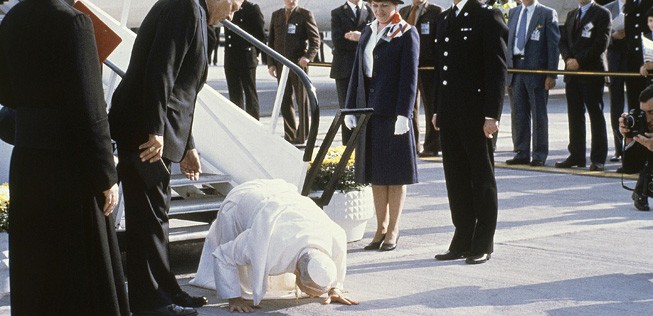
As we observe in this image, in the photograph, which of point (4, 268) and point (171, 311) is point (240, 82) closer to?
point (4, 268)

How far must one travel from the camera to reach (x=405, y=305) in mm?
6719

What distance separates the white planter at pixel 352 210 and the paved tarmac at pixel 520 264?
0.14 m

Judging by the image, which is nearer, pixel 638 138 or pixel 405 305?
pixel 405 305

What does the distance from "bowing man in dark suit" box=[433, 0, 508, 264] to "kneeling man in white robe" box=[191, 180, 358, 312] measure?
145cm

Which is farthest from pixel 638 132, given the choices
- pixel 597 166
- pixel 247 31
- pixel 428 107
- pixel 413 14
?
pixel 247 31

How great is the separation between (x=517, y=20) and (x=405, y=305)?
23.4 feet

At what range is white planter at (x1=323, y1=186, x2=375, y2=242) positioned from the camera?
8.63 meters

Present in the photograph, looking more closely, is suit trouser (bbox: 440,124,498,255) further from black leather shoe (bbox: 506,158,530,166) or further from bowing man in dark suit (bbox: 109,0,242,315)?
black leather shoe (bbox: 506,158,530,166)

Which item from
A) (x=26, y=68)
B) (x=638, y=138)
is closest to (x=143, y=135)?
(x=26, y=68)

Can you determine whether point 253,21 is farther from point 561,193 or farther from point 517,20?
point 561,193

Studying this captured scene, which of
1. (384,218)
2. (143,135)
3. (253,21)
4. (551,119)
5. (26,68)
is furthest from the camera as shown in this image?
(551,119)

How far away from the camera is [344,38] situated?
14477 mm

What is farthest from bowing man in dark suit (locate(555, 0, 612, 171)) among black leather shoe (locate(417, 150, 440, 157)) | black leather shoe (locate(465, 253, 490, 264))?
black leather shoe (locate(465, 253, 490, 264))

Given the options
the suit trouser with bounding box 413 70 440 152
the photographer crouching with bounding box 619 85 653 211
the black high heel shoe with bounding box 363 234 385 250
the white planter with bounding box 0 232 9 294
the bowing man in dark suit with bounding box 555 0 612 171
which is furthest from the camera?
the suit trouser with bounding box 413 70 440 152
